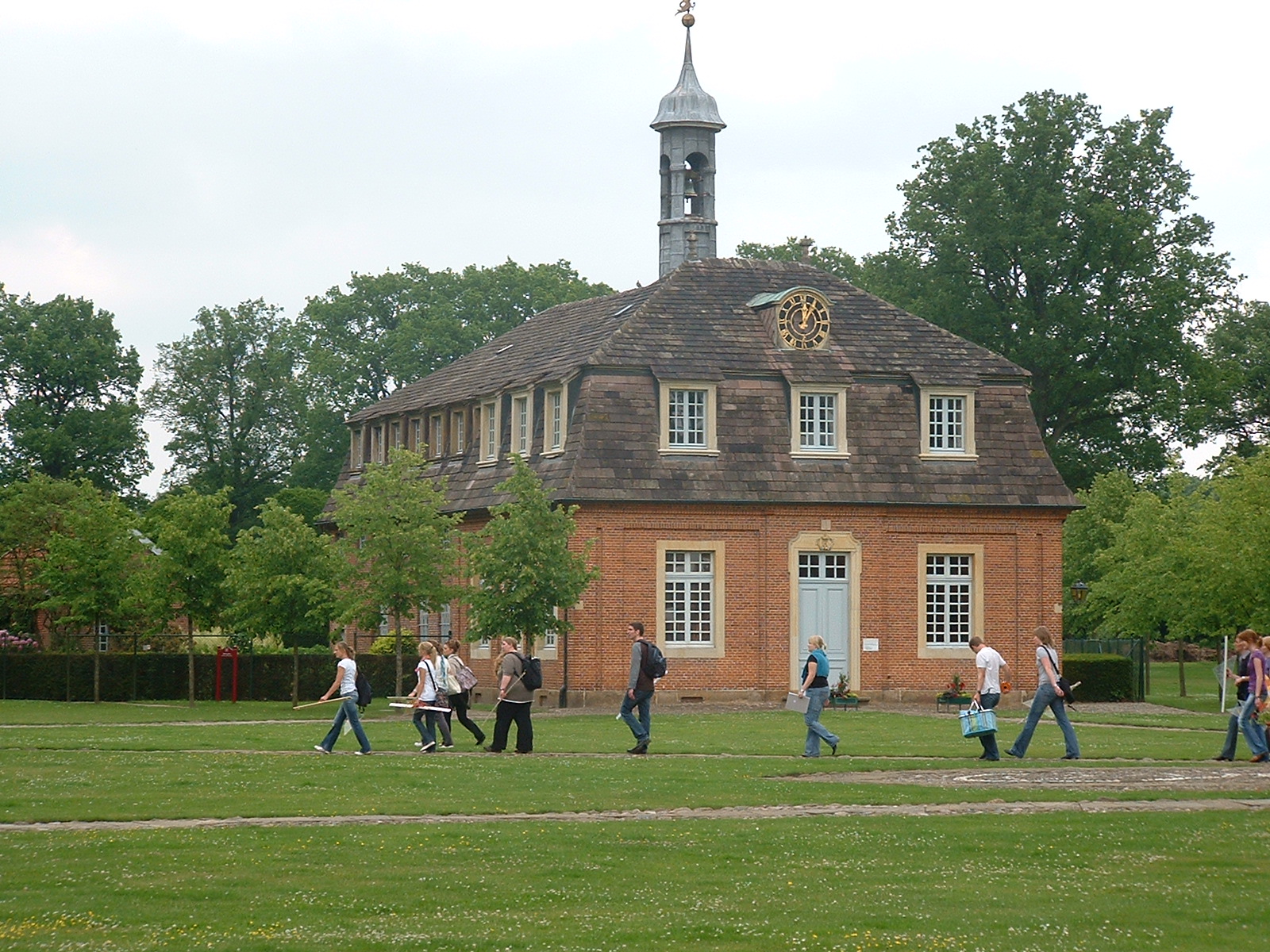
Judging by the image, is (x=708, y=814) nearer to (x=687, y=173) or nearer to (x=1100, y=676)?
(x=1100, y=676)

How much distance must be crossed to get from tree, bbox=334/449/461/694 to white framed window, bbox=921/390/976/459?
11.0 meters

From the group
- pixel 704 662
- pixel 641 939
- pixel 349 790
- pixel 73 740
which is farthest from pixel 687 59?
pixel 641 939

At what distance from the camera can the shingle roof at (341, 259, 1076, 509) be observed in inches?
1673

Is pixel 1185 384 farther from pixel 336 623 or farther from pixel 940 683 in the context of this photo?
pixel 336 623

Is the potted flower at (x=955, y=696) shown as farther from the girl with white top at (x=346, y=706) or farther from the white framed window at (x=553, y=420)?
the girl with white top at (x=346, y=706)

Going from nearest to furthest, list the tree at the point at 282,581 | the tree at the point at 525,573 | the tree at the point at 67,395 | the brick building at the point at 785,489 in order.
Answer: the tree at the point at 525,573 < the brick building at the point at 785,489 < the tree at the point at 282,581 < the tree at the point at 67,395

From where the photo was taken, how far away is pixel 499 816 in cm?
1841

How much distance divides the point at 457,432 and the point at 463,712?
24285mm

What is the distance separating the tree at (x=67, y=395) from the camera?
71.5m

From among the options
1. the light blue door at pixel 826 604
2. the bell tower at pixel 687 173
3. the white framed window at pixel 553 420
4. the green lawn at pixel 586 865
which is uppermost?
the bell tower at pixel 687 173

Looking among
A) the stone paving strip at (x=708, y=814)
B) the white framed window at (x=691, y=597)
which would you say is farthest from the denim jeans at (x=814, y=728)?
the white framed window at (x=691, y=597)

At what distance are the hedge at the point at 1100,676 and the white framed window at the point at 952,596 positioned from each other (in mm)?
3549

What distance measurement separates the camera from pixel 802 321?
147 feet

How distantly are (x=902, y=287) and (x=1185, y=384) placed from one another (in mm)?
9780
